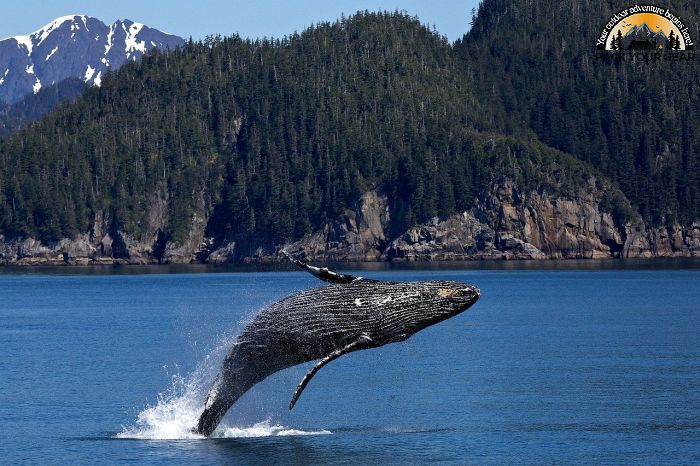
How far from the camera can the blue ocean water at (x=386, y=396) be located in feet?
109

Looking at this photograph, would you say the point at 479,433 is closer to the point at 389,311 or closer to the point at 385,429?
the point at 385,429

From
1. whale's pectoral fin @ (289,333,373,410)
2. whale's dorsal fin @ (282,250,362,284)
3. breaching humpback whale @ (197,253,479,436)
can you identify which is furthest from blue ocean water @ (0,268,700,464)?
whale's dorsal fin @ (282,250,362,284)

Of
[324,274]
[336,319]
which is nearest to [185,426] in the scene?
[336,319]

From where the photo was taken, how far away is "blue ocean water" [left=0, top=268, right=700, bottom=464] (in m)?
33.3

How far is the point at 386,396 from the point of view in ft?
148

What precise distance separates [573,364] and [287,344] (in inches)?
1308

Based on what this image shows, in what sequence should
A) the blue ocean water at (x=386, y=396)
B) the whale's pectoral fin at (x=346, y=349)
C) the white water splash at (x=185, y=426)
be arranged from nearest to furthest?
the whale's pectoral fin at (x=346, y=349) < the blue ocean water at (x=386, y=396) < the white water splash at (x=185, y=426)

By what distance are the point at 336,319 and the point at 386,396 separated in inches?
814

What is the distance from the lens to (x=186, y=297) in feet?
421

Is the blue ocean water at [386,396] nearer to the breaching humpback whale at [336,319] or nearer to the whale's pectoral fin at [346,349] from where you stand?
the breaching humpback whale at [336,319]

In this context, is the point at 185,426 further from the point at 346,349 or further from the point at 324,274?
the point at 324,274

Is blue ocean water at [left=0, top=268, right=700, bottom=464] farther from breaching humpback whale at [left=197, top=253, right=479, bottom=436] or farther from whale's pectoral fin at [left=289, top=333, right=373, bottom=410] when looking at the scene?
whale's pectoral fin at [left=289, top=333, right=373, bottom=410]

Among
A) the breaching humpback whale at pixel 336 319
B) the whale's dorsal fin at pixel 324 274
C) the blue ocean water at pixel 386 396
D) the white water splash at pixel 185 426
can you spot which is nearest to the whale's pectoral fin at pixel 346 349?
the breaching humpback whale at pixel 336 319

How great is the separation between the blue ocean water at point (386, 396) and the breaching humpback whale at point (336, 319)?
1.09m
